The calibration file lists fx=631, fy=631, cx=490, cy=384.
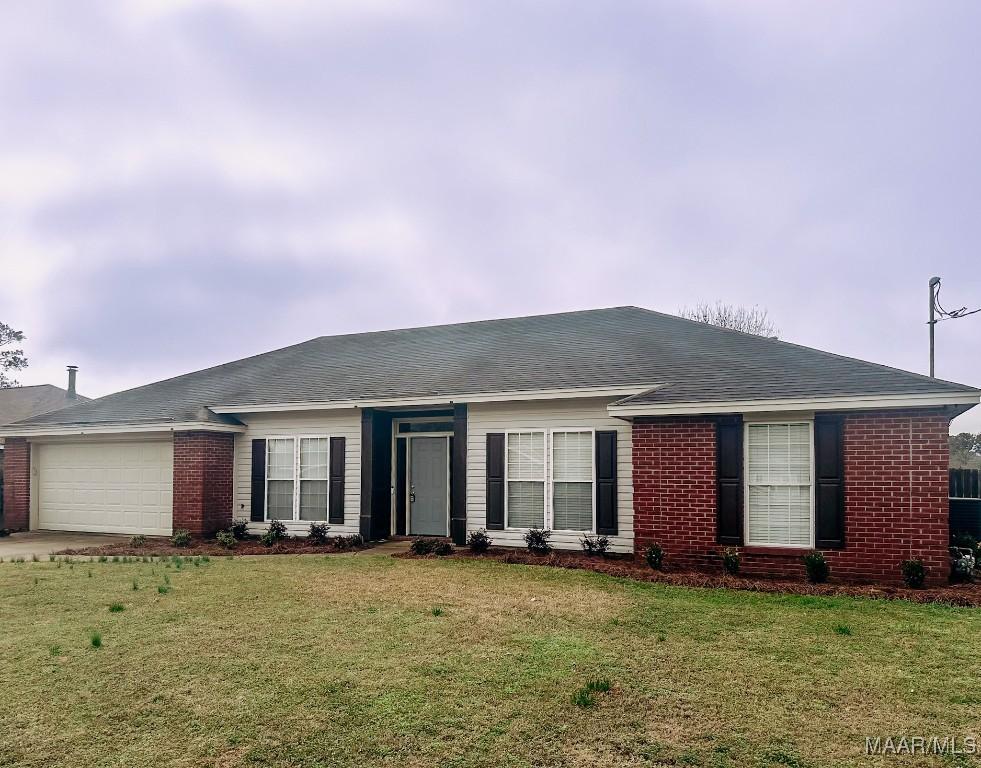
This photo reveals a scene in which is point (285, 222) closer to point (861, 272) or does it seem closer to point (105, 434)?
point (105, 434)


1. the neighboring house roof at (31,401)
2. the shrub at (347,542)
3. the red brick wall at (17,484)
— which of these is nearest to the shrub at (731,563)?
the shrub at (347,542)

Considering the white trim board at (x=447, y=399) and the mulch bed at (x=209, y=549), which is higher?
the white trim board at (x=447, y=399)

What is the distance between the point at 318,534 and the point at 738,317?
32.2m

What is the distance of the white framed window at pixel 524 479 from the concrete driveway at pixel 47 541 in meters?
8.45

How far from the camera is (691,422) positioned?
382 inches

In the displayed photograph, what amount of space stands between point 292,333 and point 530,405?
23.5 m

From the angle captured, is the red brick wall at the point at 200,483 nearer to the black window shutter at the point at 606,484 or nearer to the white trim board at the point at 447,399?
the white trim board at the point at 447,399

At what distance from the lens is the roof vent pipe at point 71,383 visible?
102 ft

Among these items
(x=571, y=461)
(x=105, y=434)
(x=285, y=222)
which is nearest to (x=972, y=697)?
(x=571, y=461)

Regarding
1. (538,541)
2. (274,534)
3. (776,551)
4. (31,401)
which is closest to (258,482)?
(274,534)

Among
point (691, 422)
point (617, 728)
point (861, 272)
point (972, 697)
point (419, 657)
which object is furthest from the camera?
point (861, 272)

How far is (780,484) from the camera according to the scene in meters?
9.35

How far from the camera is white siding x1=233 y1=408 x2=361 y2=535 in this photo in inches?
508

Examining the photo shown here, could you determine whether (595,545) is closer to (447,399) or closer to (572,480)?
(572,480)
